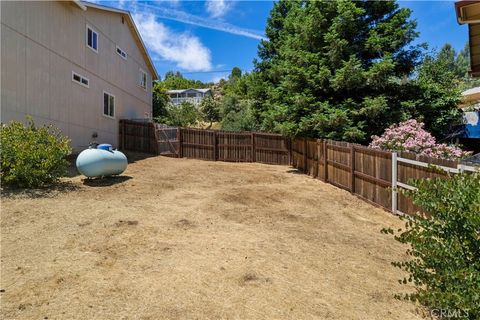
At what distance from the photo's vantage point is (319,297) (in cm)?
383

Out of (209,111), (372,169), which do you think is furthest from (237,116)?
(372,169)

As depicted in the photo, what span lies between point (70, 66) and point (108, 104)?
3.95 metres

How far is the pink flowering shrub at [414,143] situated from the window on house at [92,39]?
12.8m

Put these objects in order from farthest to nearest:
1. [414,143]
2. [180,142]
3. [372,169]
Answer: [180,142]
[414,143]
[372,169]

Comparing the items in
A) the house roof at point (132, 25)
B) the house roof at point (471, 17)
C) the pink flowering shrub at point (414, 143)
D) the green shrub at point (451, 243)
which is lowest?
the green shrub at point (451, 243)

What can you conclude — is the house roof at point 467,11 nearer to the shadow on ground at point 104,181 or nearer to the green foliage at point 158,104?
the shadow on ground at point 104,181

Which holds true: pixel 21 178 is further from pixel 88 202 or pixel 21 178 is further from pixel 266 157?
pixel 266 157

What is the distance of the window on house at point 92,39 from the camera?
1449 cm

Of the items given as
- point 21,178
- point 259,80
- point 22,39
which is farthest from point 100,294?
point 259,80

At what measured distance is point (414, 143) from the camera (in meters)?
10.1

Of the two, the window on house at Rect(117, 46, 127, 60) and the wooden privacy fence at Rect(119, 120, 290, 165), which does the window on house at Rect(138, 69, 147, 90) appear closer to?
the window on house at Rect(117, 46, 127, 60)

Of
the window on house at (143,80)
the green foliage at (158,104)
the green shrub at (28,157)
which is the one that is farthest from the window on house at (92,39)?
the green foliage at (158,104)

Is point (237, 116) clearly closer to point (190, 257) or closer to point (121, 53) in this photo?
point (121, 53)

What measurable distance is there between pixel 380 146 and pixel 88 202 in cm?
901
